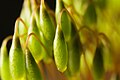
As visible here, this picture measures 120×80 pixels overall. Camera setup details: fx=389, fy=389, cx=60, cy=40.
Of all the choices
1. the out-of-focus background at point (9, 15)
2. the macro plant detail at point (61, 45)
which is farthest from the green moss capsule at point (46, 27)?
the out-of-focus background at point (9, 15)

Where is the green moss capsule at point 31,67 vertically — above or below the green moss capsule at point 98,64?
above

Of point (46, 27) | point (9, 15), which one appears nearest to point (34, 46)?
point (46, 27)

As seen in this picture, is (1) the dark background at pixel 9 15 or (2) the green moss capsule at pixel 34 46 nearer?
(2) the green moss capsule at pixel 34 46

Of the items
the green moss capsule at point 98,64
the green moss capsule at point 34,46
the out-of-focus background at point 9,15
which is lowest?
the out-of-focus background at point 9,15

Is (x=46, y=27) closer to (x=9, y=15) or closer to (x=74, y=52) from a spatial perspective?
(x=74, y=52)

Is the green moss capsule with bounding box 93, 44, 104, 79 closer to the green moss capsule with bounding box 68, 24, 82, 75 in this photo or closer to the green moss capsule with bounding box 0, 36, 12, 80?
the green moss capsule with bounding box 68, 24, 82, 75

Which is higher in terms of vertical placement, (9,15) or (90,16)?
(90,16)

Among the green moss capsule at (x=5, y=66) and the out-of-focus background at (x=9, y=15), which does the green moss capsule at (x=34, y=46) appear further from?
the out-of-focus background at (x=9, y=15)
